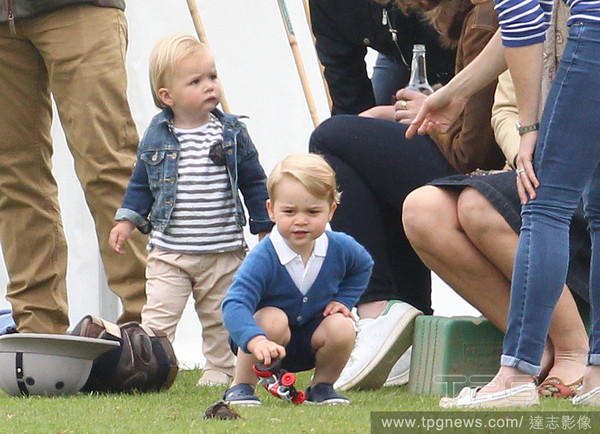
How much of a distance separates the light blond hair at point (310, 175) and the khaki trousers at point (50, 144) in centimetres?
84

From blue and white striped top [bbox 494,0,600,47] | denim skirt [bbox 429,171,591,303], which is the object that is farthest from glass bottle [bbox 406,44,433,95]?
blue and white striped top [bbox 494,0,600,47]

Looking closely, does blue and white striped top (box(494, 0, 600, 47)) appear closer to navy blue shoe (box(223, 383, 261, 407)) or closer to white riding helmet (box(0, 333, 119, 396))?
navy blue shoe (box(223, 383, 261, 407))

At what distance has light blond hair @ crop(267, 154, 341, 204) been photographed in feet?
8.88

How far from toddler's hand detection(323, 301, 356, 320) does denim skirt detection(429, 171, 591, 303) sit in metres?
0.36

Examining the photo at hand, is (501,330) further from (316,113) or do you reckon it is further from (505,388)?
(316,113)

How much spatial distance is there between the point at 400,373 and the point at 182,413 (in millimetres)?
866

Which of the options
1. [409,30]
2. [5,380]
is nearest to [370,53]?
[409,30]

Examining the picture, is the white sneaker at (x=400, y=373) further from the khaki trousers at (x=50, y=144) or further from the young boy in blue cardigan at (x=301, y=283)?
the khaki trousers at (x=50, y=144)

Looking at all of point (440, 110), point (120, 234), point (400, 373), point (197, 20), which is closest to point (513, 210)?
point (440, 110)

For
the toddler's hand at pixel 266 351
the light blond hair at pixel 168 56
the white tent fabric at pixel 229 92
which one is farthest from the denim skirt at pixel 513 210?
the white tent fabric at pixel 229 92

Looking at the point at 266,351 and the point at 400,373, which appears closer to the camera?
the point at 266,351

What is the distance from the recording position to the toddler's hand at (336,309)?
278cm

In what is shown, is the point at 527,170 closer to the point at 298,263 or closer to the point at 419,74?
the point at 298,263

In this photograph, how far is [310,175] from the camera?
271 cm
